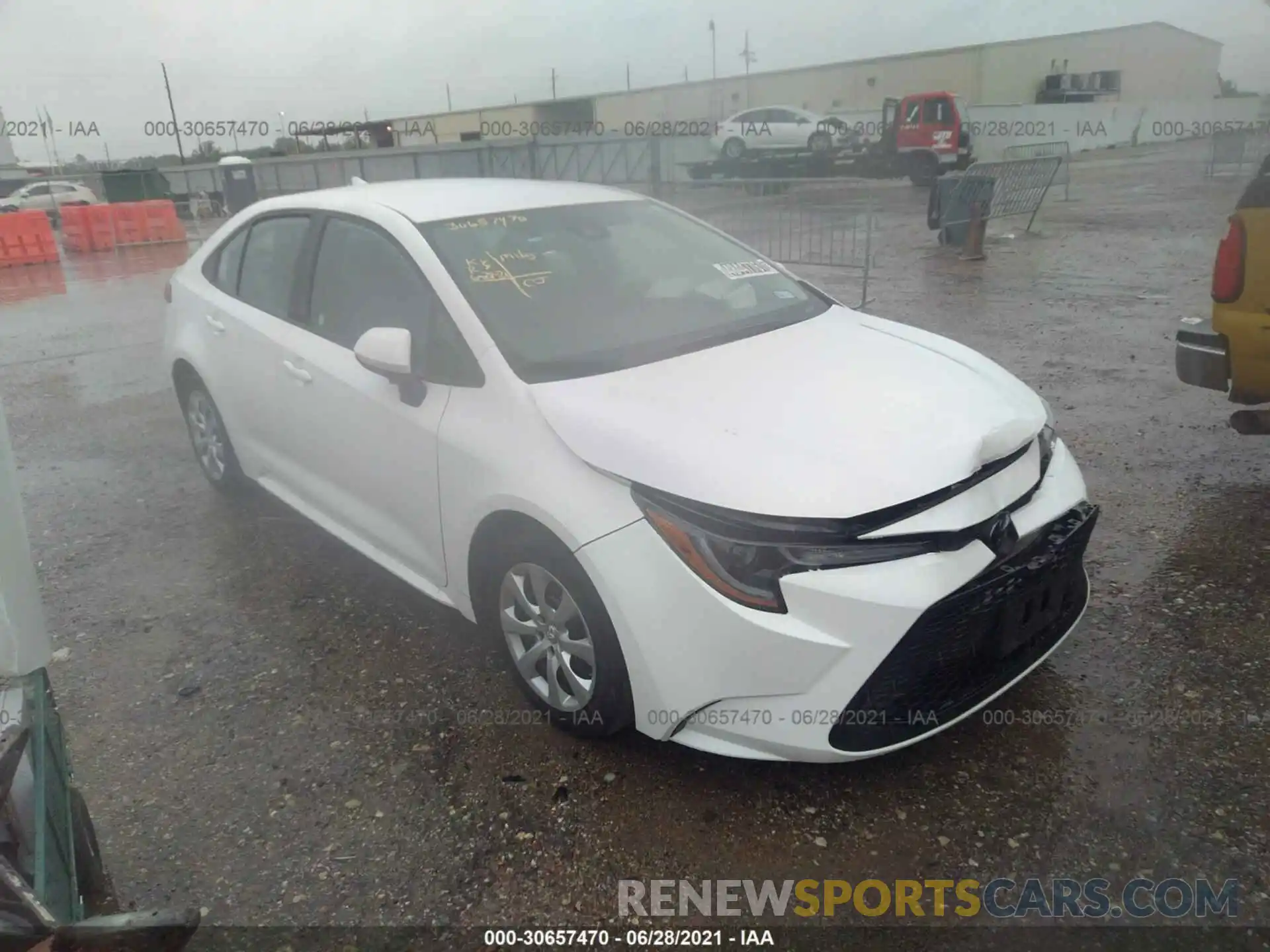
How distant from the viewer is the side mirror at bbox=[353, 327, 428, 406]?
9.87 feet

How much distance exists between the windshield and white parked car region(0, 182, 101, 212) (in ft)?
91.8

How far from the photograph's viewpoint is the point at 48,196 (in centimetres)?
2791

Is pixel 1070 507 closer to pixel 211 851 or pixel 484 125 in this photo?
pixel 211 851

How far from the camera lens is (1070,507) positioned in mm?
2738

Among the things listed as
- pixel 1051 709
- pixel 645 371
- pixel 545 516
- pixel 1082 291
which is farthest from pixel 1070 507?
pixel 1082 291

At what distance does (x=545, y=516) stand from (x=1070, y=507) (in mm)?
1539

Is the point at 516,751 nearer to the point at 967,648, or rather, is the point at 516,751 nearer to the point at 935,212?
the point at 967,648

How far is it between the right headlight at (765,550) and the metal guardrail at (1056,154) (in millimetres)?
16398

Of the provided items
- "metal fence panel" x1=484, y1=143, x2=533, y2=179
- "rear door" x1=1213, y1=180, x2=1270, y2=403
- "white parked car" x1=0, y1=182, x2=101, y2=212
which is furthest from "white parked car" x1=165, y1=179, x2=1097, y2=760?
"white parked car" x1=0, y1=182, x2=101, y2=212

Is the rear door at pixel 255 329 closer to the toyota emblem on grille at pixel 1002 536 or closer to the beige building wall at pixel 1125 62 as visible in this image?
the toyota emblem on grille at pixel 1002 536

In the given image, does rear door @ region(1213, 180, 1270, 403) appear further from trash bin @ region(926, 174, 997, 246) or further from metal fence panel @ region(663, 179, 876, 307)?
trash bin @ region(926, 174, 997, 246)

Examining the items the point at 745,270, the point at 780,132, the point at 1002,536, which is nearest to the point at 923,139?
the point at 780,132

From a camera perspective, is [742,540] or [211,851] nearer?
[742,540]

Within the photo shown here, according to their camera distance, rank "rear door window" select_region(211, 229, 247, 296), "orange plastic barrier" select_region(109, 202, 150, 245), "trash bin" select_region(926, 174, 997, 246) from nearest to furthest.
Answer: "rear door window" select_region(211, 229, 247, 296) → "trash bin" select_region(926, 174, 997, 246) → "orange plastic barrier" select_region(109, 202, 150, 245)
